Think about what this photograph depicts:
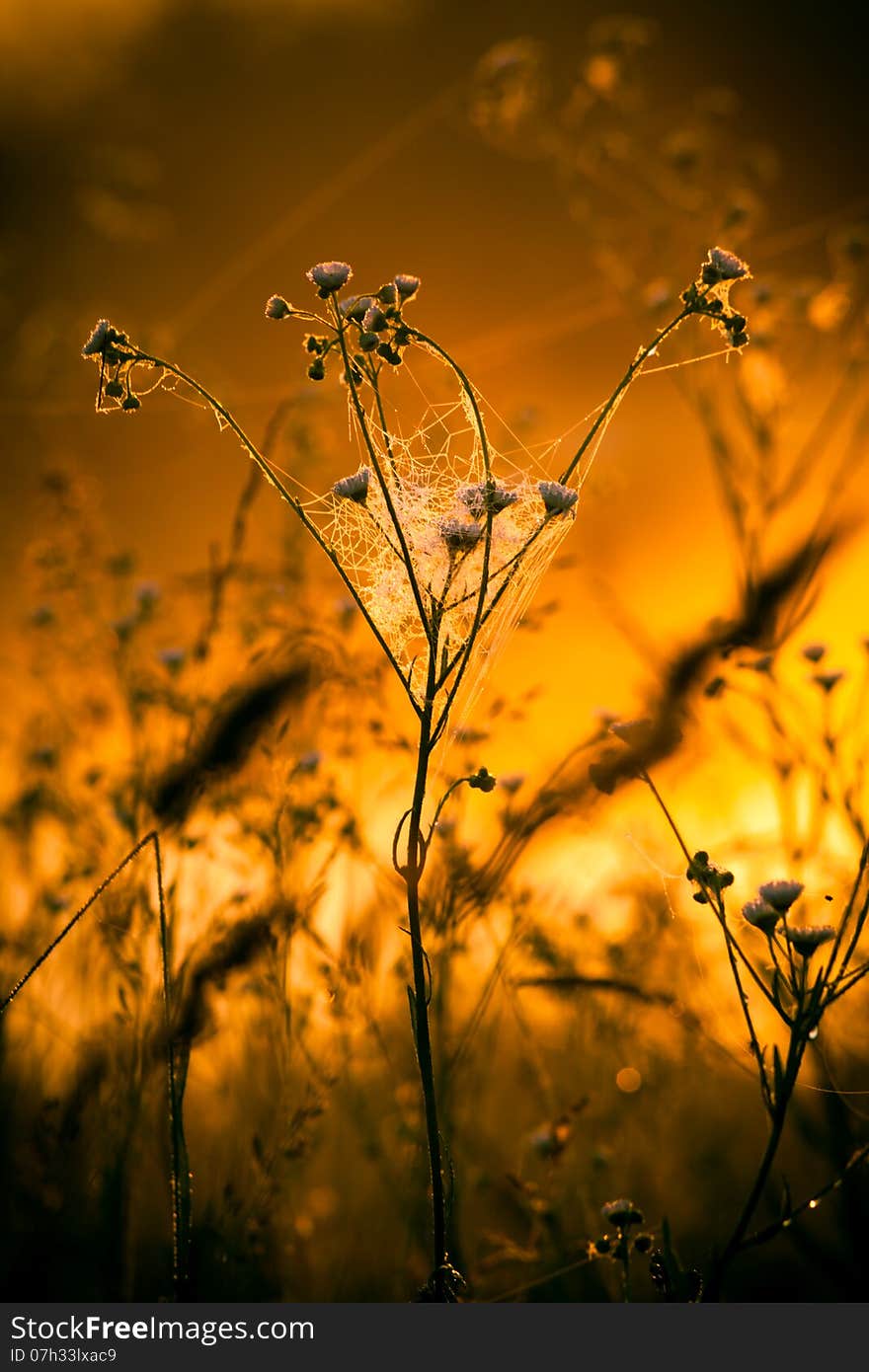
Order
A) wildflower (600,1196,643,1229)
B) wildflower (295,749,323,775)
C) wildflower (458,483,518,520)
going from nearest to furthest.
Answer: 1. wildflower (458,483,518,520)
2. wildflower (600,1196,643,1229)
3. wildflower (295,749,323,775)

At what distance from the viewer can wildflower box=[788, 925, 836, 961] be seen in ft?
4.41

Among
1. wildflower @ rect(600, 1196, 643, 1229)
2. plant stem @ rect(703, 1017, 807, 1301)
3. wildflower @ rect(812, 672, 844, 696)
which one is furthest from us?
wildflower @ rect(812, 672, 844, 696)

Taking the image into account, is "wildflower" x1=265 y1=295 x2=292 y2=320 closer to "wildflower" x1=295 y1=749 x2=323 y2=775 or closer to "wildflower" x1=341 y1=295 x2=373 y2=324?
"wildflower" x1=341 y1=295 x2=373 y2=324

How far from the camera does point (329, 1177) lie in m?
3.32

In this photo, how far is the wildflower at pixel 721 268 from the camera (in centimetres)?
139

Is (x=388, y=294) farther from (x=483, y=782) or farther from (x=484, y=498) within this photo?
(x=483, y=782)

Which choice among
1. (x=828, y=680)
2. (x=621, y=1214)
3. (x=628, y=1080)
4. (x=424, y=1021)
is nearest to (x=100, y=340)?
(x=424, y=1021)

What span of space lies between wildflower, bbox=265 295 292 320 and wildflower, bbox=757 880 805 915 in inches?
41.6

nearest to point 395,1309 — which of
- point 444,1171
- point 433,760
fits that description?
point 444,1171

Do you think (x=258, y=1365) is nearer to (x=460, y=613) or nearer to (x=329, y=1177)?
(x=460, y=613)

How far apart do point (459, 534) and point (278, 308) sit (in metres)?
0.43

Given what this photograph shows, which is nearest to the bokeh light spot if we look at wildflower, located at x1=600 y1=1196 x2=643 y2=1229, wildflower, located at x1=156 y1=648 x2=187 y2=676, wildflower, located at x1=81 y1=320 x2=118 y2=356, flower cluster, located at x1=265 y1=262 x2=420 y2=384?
wildflower, located at x1=600 y1=1196 x2=643 y2=1229

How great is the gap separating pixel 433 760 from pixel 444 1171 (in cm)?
71

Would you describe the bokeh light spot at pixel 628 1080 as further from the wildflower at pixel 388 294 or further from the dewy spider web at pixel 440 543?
the wildflower at pixel 388 294
